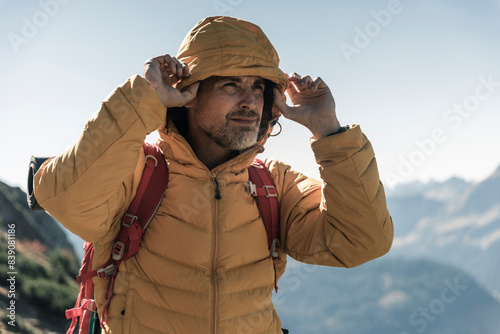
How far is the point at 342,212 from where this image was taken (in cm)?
315

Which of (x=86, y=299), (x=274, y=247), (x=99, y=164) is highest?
(x=99, y=164)

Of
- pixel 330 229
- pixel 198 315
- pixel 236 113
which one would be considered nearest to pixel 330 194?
pixel 330 229

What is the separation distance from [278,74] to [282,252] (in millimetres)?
1428

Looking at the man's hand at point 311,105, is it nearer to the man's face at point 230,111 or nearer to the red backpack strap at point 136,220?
the man's face at point 230,111

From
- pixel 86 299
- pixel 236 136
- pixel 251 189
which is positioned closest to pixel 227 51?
pixel 236 136

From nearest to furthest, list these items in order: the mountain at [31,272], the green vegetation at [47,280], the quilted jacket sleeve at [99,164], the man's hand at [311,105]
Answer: the quilted jacket sleeve at [99,164], the man's hand at [311,105], the mountain at [31,272], the green vegetation at [47,280]

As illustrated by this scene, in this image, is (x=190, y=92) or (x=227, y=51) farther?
(x=227, y=51)

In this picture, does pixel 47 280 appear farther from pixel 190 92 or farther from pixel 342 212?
pixel 342 212

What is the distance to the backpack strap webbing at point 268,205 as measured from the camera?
3.28 m

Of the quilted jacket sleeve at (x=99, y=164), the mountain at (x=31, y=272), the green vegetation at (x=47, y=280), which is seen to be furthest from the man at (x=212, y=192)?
the green vegetation at (x=47, y=280)

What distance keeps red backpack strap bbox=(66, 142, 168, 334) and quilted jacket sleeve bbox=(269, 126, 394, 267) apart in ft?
3.28

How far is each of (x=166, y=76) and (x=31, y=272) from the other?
15212 mm

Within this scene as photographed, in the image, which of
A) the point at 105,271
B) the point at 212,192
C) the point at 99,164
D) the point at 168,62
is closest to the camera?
the point at 99,164

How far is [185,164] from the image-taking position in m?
3.23
